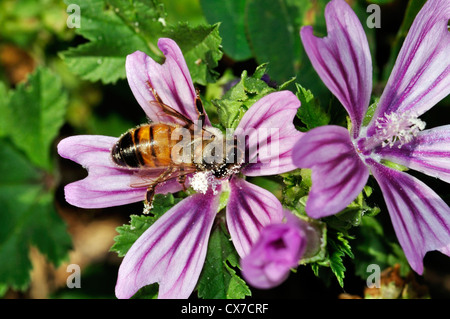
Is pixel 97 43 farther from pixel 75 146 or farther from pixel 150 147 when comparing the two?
pixel 150 147

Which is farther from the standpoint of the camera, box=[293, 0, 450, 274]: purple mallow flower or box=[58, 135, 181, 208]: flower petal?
box=[58, 135, 181, 208]: flower petal

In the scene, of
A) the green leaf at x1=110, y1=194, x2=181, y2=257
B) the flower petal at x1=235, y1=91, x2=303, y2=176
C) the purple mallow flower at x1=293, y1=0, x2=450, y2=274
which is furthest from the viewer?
the green leaf at x1=110, y1=194, x2=181, y2=257

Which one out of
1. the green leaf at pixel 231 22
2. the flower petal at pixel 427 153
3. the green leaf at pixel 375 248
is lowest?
the green leaf at pixel 375 248

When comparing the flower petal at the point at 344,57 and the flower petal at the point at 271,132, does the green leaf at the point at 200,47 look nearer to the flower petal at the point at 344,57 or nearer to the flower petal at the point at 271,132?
the flower petal at the point at 271,132

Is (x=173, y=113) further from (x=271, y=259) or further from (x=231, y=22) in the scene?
(x=231, y=22)

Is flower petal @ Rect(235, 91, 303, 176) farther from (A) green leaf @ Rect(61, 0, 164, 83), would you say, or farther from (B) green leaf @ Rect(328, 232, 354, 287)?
(A) green leaf @ Rect(61, 0, 164, 83)

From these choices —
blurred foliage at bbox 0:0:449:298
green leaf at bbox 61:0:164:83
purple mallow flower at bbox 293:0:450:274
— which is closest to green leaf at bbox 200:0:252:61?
blurred foliage at bbox 0:0:449:298

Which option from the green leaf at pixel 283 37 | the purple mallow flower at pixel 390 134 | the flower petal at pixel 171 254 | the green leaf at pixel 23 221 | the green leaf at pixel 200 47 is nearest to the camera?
the purple mallow flower at pixel 390 134

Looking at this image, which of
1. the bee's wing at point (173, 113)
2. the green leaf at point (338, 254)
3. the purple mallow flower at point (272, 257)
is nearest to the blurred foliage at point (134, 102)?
the green leaf at point (338, 254)
